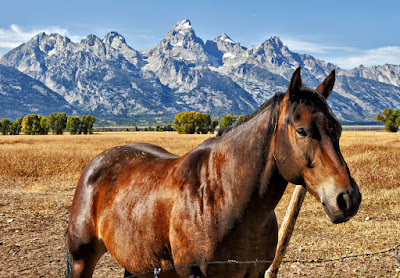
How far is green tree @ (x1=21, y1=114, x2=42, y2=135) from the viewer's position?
115625mm

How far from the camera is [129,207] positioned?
11.5 feet

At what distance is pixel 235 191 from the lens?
9.25 ft

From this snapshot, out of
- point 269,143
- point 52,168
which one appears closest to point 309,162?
point 269,143

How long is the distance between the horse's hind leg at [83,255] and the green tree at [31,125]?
124200 millimetres

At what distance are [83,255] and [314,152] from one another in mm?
3039

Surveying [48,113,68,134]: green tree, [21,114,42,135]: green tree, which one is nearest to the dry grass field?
[48,113,68,134]: green tree

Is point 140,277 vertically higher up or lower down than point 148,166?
lower down

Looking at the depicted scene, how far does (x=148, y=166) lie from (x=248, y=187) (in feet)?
4.71

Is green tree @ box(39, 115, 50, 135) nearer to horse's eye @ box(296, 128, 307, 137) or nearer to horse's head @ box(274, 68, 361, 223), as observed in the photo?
horse's head @ box(274, 68, 361, 223)

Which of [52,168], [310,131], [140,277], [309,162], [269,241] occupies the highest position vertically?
[310,131]

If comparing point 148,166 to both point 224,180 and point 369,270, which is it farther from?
point 369,270

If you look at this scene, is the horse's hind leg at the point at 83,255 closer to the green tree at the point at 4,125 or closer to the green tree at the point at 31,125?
the green tree at the point at 31,125

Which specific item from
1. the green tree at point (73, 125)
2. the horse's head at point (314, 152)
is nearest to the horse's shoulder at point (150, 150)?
Answer: the horse's head at point (314, 152)

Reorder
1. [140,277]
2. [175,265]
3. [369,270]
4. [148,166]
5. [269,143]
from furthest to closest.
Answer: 1. [369,270]
2. [148,166]
3. [140,277]
4. [175,265]
5. [269,143]
